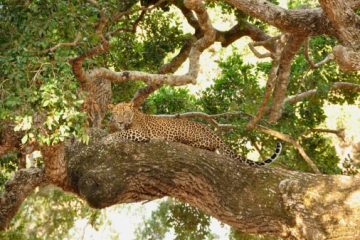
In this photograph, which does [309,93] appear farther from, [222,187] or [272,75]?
[222,187]

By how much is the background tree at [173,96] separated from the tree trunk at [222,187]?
0.05ft

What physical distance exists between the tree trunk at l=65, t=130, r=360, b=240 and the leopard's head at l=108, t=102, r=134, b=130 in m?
0.79

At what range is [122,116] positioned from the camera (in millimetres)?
8953

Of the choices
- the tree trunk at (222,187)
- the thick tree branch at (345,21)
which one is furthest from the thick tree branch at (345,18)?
the tree trunk at (222,187)

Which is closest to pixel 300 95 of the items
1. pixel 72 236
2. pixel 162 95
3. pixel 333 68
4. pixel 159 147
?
pixel 333 68

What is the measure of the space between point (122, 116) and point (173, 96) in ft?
9.20

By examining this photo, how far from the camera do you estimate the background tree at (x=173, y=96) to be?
20.7 feet

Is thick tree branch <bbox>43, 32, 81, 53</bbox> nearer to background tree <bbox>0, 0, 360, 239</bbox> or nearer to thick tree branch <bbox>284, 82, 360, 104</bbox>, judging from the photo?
background tree <bbox>0, 0, 360, 239</bbox>

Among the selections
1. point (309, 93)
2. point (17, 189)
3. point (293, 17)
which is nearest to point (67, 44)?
point (293, 17)

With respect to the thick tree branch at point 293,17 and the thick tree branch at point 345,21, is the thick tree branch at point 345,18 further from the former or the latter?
the thick tree branch at point 293,17

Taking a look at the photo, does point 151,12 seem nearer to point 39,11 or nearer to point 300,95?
point 300,95

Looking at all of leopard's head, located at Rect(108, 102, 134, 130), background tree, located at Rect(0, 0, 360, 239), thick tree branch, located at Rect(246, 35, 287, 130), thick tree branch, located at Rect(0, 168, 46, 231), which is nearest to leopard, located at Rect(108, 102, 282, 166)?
leopard's head, located at Rect(108, 102, 134, 130)

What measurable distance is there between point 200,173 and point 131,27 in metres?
4.27

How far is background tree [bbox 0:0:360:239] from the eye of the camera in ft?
20.7
